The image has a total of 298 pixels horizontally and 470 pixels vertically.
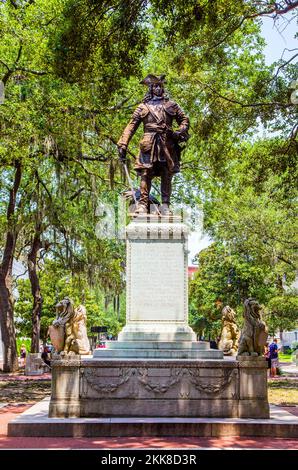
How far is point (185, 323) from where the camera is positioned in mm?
12125

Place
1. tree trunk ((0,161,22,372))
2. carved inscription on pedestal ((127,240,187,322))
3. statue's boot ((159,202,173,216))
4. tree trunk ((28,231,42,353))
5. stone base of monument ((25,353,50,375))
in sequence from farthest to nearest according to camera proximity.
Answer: tree trunk ((28,231,42,353))
stone base of monument ((25,353,50,375))
tree trunk ((0,161,22,372))
statue's boot ((159,202,173,216))
carved inscription on pedestal ((127,240,187,322))

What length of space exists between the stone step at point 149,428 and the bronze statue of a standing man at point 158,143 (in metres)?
4.17

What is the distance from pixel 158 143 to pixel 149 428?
5.46 metres

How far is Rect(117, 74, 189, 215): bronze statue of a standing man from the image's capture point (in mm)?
12961

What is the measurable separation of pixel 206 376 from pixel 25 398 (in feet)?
23.8

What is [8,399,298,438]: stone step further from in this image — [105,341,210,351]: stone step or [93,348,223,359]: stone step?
[105,341,210,351]: stone step

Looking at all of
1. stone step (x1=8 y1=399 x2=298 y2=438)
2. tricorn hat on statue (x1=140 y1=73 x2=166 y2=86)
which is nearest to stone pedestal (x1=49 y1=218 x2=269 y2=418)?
stone step (x1=8 y1=399 x2=298 y2=438)

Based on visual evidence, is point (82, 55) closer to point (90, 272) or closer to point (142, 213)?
point (142, 213)

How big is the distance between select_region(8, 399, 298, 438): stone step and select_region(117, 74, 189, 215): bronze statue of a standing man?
417 centimetres

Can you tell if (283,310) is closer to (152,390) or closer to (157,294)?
(157,294)

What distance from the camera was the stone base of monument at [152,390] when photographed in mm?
11047

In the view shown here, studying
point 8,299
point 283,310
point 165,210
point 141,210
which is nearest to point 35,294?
point 8,299

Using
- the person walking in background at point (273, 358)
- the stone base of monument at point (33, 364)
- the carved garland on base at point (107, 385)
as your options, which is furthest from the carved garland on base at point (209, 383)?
the stone base of monument at point (33, 364)

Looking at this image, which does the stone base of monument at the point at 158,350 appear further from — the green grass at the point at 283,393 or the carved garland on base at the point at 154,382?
the green grass at the point at 283,393
